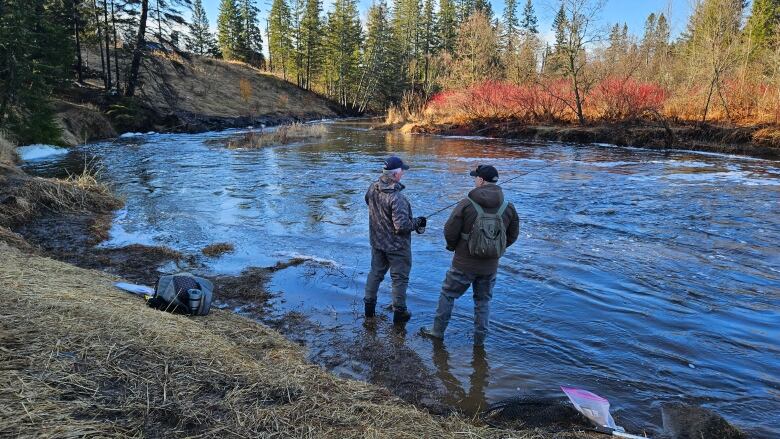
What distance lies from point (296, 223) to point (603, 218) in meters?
6.97

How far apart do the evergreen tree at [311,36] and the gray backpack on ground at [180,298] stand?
216 feet

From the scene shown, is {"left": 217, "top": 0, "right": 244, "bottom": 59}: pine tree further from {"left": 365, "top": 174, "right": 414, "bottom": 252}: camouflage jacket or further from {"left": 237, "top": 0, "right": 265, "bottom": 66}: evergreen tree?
{"left": 365, "top": 174, "right": 414, "bottom": 252}: camouflage jacket

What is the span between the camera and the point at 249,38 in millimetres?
79188

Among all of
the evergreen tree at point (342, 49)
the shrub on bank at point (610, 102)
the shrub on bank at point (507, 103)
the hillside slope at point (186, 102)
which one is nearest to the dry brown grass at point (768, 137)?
the shrub on bank at point (610, 102)

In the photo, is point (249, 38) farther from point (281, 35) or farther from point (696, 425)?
point (696, 425)

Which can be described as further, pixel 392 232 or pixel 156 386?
pixel 392 232

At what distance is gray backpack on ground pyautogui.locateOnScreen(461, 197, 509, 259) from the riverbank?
2110cm

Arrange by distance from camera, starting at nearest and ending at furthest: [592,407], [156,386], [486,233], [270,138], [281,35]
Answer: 1. [156,386]
2. [592,407]
3. [486,233]
4. [270,138]
5. [281,35]

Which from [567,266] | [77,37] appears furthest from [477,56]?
[567,266]

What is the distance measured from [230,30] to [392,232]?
79.5 meters

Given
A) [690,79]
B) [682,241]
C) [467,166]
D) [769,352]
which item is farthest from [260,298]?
[690,79]

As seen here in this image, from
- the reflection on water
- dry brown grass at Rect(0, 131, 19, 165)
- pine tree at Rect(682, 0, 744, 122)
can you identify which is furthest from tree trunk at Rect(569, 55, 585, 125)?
the reflection on water

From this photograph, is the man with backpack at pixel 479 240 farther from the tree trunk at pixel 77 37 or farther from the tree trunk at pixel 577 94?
the tree trunk at pixel 77 37

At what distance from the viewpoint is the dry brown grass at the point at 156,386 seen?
286cm
